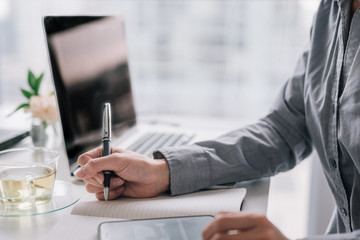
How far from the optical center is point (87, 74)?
101 cm

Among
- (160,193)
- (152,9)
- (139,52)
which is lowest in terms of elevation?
(160,193)

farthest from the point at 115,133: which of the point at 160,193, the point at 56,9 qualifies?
the point at 56,9

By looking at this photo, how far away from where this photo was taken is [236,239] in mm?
596

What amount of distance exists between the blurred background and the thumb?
981mm

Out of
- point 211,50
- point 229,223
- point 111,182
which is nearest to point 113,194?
point 111,182

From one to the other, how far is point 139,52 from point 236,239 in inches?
53.6

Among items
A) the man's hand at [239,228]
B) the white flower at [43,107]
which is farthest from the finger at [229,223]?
the white flower at [43,107]

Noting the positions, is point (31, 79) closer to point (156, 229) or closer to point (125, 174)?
point (125, 174)

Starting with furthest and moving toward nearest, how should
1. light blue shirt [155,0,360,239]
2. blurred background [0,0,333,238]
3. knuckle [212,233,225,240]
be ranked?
1. blurred background [0,0,333,238]
2. light blue shirt [155,0,360,239]
3. knuckle [212,233,225,240]

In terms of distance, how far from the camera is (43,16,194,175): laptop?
0.90m

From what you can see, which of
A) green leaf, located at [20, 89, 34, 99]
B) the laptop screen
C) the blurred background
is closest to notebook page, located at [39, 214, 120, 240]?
the laptop screen

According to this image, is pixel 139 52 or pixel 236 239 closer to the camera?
pixel 236 239

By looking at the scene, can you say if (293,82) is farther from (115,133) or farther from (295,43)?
(295,43)

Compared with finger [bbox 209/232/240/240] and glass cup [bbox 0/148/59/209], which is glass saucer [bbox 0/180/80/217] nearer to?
glass cup [bbox 0/148/59/209]
